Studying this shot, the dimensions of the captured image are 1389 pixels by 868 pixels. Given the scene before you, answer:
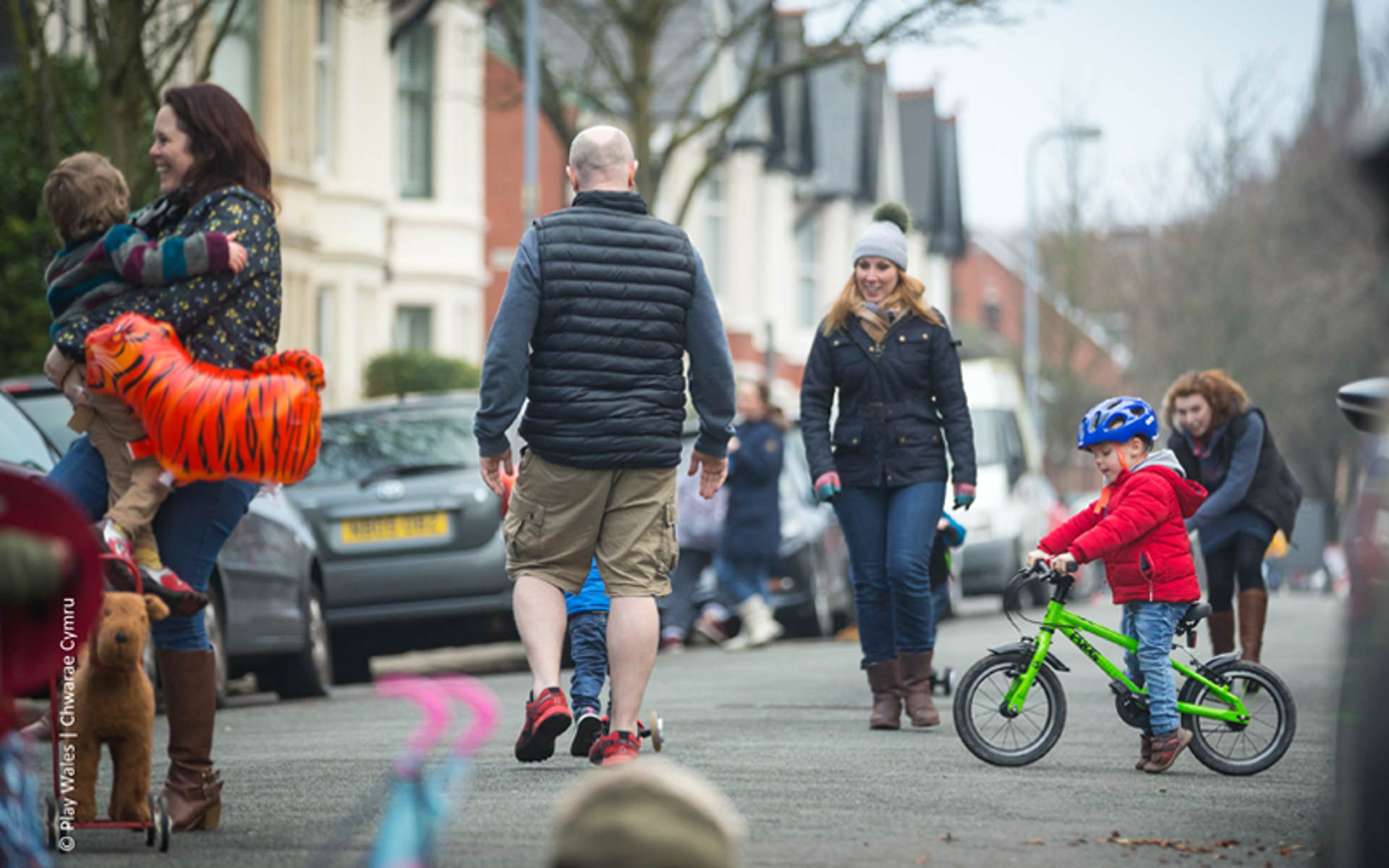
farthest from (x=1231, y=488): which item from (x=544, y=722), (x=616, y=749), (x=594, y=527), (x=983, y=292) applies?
(x=983, y=292)

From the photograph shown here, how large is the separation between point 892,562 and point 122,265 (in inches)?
149

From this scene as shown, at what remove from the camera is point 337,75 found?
84.9ft

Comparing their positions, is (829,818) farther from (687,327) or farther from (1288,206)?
(1288,206)

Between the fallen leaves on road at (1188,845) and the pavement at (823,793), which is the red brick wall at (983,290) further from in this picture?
the fallen leaves on road at (1188,845)

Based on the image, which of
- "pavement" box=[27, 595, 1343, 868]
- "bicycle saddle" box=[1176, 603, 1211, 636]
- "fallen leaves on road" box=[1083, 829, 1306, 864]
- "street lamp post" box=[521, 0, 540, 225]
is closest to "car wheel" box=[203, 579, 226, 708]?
"pavement" box=[27, 595, 1343, 868]

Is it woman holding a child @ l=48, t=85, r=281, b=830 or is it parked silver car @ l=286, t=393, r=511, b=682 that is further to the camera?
parked silver car @ l=286, t=393, r=511, b=682

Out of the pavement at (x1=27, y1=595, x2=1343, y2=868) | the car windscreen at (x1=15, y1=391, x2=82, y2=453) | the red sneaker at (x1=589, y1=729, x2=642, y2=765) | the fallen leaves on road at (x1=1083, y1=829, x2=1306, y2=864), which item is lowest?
the fallen leaves on road at (x1=1083, y1=829, x2=1306, y2=864)

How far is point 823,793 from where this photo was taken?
19.9 ft

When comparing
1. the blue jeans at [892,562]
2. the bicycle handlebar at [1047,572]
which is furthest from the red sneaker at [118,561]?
the blue jeans at [892,562]

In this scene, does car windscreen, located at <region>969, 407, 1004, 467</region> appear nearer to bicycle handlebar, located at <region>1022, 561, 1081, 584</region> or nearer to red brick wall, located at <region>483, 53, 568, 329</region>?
bicycle handlebar, located at <region>1022, 561, 1081, 584</region>

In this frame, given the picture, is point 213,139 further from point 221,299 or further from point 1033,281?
point 1033,281

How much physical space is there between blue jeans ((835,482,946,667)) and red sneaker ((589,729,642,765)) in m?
2.11

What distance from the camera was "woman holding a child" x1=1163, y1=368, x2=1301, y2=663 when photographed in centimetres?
917

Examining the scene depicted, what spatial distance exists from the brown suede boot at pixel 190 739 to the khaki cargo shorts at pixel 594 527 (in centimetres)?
130
